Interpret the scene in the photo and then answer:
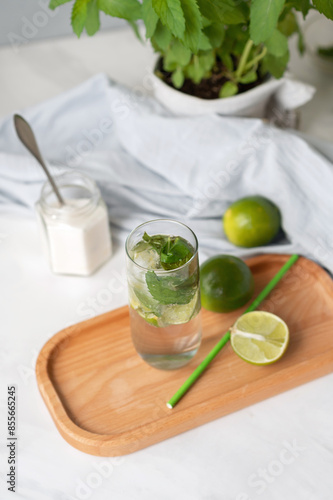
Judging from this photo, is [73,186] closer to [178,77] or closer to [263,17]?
[178,77]

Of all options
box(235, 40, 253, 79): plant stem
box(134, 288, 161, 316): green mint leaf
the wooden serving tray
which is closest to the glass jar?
the wooden serving tray

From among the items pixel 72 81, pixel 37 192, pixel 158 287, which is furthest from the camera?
pixel 72 81

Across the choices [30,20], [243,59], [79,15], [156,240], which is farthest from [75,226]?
[30,20]

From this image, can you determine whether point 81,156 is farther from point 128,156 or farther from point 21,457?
point 21,457

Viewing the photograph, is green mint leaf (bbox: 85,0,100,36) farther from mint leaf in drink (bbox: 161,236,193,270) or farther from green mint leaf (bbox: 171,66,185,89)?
mint leaf in drink (bbox: 161,236,193,270)

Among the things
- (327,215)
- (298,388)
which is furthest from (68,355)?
(327,215)
